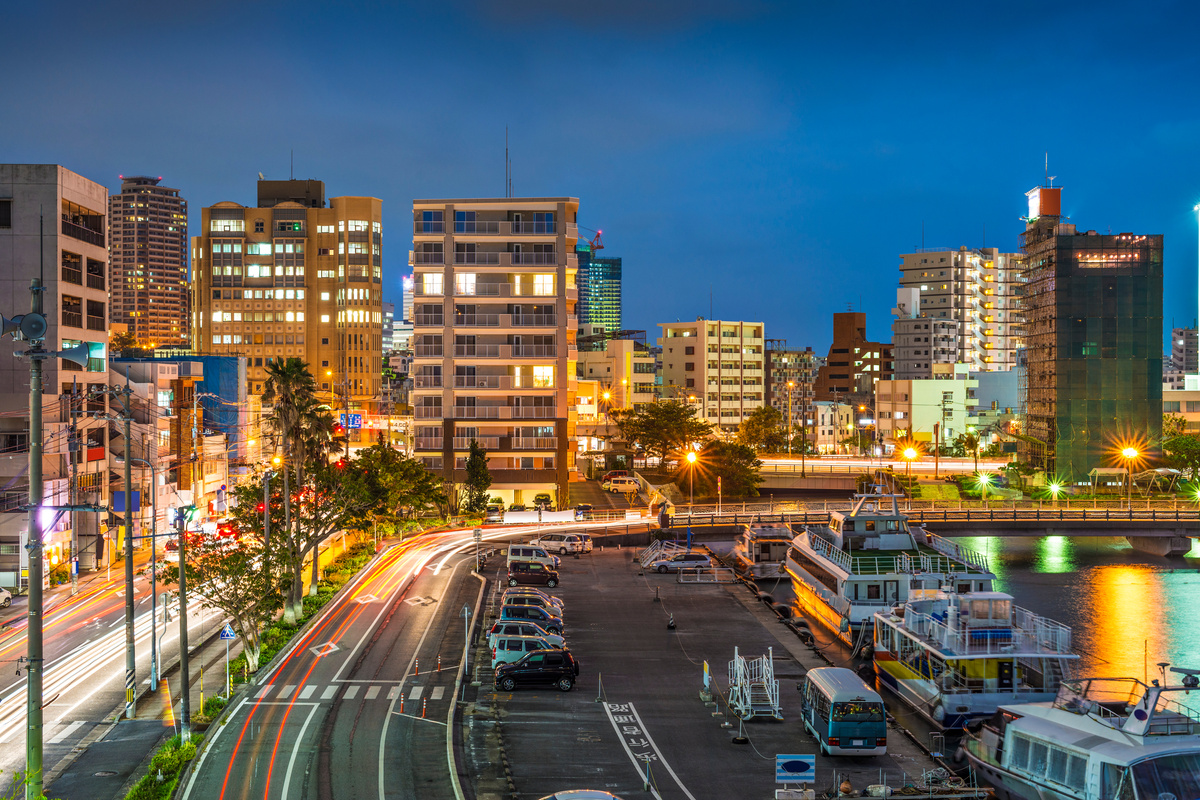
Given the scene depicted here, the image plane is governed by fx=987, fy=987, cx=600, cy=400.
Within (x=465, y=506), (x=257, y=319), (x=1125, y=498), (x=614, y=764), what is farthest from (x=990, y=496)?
(x=257, y=319)

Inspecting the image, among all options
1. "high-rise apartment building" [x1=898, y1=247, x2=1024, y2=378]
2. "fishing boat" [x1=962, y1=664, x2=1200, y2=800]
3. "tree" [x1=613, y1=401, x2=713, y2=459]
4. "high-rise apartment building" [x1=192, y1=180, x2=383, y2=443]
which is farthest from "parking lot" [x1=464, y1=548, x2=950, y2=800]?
"high-rise apartment building" [x1=898, y1=247, x2=1024, y2=378]

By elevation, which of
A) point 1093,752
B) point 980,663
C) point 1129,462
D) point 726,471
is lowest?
point 980,663

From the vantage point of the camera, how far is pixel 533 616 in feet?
133

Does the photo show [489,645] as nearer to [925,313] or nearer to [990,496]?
[990,496]

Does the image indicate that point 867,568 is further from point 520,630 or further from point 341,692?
point 341,692

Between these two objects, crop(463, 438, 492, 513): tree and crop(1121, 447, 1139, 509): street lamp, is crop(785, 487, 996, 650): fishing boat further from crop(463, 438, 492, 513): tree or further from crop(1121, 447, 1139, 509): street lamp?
crop(1121, 447, 1139, 509): street lamp

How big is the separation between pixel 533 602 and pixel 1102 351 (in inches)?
3254

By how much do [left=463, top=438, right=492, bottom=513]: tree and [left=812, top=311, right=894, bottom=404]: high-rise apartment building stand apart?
122479 mm

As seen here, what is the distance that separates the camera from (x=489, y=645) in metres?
39.2

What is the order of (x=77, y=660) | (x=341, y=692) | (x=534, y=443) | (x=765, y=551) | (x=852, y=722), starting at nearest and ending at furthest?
(x=852, y=722) → (x=341, y=692) → (x=77, y=660) → (x=765, y=551) → (x=534, y=443)

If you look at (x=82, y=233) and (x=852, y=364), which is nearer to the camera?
(x=82, y=233)

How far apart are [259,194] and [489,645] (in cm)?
17368

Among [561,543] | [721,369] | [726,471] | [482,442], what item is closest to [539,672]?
[561,543]

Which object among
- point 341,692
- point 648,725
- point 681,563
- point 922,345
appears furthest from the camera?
point 922,345
